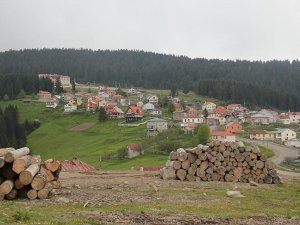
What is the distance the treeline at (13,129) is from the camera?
357ft

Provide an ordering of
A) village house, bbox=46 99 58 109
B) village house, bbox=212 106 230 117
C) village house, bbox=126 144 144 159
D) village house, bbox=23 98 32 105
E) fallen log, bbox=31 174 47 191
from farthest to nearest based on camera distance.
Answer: village house, bbox=23 98 32 105, village house, bbox=46 99 58 109, village house, bbox=212 106 230 117, village house, bbox=126 144 144 159, fallen log, bbox=31 174 47 191

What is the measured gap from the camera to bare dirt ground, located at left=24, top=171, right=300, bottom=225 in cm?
1320

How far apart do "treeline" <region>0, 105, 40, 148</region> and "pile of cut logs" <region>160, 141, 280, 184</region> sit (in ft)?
278

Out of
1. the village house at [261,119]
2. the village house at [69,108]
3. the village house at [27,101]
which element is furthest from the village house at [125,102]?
the village house at [261,119]

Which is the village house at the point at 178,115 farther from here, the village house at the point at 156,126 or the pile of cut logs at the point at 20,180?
the pile of cut logs at the point at 20,180

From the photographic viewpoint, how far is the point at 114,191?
20344 millimetres

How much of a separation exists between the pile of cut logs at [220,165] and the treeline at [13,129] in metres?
84.9

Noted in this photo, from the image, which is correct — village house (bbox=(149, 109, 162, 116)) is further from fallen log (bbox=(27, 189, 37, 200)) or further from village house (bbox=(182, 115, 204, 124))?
fallen log (bbox=(27, 189, 37, 200))

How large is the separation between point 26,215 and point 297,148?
98790 mm

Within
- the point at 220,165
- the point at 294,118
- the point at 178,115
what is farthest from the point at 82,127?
the point at 220,165

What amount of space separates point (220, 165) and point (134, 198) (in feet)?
34.8

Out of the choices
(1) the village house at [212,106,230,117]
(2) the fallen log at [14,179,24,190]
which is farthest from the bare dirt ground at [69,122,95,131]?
(2) the fallen log at [14,179,24,190]

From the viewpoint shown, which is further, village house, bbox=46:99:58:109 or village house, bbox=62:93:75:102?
village house, bbox=62:93:75:102

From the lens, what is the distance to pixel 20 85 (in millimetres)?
184000
